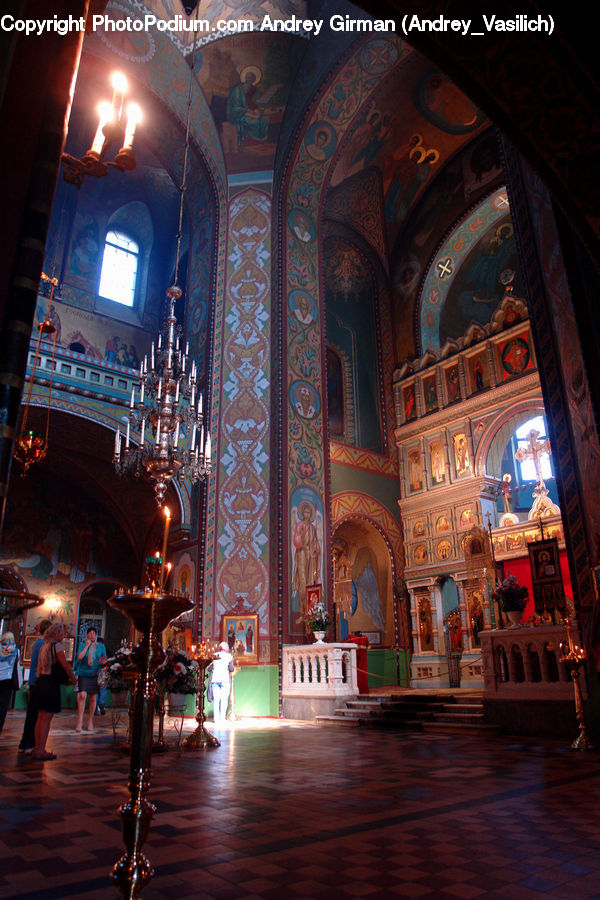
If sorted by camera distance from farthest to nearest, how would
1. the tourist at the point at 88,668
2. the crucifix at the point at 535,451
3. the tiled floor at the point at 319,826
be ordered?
the crucifix at the point at 535,451 < the tourist at the point at 88,668 < the tiled floor at the point at 319,826

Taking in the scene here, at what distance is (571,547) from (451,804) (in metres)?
4.05

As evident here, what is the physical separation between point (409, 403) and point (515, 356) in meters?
3.65

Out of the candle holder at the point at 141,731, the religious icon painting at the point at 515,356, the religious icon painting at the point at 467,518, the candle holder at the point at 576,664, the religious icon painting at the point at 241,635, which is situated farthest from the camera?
the religious icon painting at the point at 467,518

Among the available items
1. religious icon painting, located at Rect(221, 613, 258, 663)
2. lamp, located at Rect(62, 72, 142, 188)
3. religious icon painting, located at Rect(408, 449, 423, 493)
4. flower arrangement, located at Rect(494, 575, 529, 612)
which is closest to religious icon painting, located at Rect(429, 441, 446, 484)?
religious icon painting, located at Rect(408, 449, 423, 493)

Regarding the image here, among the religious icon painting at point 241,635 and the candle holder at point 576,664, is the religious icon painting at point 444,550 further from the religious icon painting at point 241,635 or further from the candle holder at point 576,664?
the candle holder at point 576,664

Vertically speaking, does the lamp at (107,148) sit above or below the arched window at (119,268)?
below

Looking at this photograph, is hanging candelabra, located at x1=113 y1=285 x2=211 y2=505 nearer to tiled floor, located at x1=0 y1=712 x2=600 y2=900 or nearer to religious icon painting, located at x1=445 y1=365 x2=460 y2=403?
tiled floor, located at x1=0 y1=712 x2=600 y2=900

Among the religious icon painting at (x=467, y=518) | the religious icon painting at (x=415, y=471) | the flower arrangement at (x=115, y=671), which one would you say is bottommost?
the flower arrangement at (x=115, y=671)

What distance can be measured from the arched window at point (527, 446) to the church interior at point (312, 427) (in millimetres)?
144

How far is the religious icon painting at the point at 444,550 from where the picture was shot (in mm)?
16125

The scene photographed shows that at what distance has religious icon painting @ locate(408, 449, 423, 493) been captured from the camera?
17516 mm

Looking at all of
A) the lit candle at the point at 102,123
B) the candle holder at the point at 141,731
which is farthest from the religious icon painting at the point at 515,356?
the candle holder at the point at 141,731

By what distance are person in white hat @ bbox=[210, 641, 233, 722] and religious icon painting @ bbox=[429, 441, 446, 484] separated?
8680 millimetres

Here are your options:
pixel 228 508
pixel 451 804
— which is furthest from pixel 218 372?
pixel 451 804
